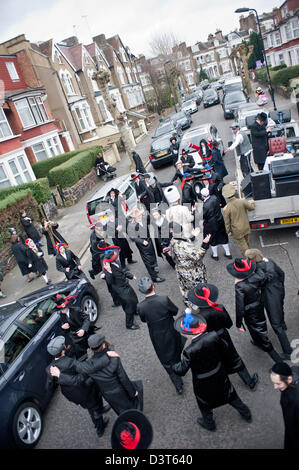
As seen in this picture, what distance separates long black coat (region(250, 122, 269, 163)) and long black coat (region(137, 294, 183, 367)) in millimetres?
7143


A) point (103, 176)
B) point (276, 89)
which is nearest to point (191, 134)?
point (103, 176)

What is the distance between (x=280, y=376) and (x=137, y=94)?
169 ft

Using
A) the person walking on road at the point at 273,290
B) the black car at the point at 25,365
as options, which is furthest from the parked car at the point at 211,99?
the person walking on road at the point at 273,290

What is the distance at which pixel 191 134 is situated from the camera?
1535cm

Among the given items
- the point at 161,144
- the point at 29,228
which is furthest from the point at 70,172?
the point at 29,228

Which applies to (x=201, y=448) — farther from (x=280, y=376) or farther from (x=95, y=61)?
(x=95, y=61)

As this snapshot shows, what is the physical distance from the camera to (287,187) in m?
6.92

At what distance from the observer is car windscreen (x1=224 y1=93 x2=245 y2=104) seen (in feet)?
82.3

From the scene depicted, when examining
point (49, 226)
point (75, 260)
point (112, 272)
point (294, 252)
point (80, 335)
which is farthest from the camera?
point (49, 226)

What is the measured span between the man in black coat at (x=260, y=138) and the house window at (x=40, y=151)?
1790 cm

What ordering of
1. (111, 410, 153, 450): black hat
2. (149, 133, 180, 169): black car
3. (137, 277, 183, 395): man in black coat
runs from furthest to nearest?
(149, 133, 180, 169): black car
(137, 277, 183, 395): man in black coat
(111, 410, 153, 450): black hat

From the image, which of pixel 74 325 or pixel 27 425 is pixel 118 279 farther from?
pixel 27 425

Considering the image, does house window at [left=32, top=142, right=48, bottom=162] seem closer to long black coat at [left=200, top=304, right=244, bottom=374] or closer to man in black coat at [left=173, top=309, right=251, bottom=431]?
long black coat at [left=200, top=304, right=244, bottom=374]

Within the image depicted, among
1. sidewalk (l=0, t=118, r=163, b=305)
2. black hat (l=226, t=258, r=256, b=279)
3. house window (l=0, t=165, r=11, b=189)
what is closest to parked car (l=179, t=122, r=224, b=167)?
sidewalk (l=0, t=118, r=163, b=305)
